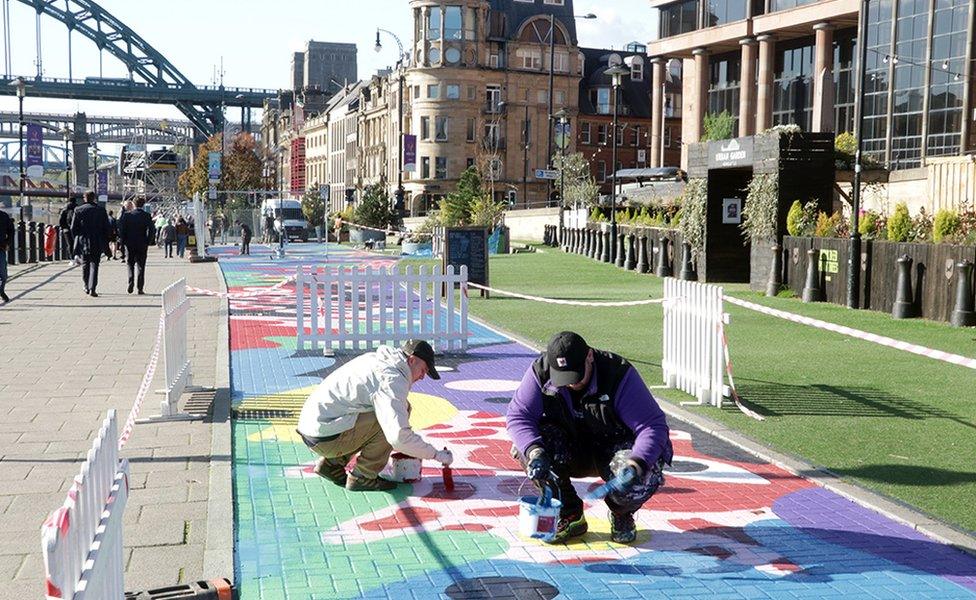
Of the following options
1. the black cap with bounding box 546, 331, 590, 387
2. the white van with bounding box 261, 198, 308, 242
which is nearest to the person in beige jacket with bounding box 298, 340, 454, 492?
the black cap with bounding box 546, 331, 590, 387

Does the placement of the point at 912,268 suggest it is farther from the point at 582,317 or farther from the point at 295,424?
the point at 295,424

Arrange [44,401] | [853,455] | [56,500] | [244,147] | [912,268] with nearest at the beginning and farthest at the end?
[56,500], [853,455], [44,401], [912,268], [244,147]

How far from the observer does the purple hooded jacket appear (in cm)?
585

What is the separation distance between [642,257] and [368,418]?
2460 cm

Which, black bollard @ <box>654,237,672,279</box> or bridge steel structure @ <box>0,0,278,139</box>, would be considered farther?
bridge steel structure @ <box>0,0,278,139</box>

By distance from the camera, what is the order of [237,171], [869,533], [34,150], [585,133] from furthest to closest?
[237,171]
[585,133]
[34,150]
[869,533]

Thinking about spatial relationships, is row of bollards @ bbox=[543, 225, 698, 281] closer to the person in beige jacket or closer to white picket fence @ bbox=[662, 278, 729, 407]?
white picket fence @ bbox=[662, 278, 729, 407]

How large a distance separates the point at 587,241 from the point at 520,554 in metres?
34.2

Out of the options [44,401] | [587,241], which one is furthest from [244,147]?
[44,401]

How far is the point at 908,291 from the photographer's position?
17.8m

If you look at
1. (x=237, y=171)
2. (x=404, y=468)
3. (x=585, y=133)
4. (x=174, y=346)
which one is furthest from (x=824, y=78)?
(x=237, y=171)

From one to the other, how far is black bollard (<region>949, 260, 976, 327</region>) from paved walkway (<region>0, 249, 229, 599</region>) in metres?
10.6

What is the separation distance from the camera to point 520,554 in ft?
19.9

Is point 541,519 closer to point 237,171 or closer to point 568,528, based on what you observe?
point 568,528
